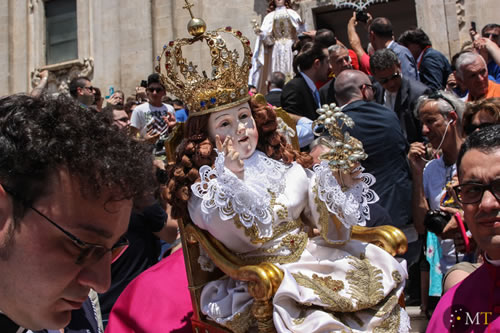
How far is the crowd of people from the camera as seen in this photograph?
57.2 inches

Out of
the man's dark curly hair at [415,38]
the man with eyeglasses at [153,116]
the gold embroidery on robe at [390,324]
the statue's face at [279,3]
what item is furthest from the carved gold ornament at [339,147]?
the statue's face at [279,3]

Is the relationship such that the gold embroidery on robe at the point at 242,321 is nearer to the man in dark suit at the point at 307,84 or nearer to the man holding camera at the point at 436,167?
the man holding camera at the point at 436,167

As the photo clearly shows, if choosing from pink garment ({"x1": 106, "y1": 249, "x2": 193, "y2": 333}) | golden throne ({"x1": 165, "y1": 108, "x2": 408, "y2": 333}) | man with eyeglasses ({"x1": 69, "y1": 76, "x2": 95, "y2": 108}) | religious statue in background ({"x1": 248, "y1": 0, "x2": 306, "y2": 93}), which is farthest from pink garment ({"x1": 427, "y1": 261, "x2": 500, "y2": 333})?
religious statue in background ({"x1": 248, "y1": 0, "x2": 306, "y2": 93})

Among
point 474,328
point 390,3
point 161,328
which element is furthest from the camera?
point 390,3

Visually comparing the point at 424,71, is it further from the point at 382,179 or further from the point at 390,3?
the point at 390,3

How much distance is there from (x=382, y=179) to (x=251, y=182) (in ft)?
4.38

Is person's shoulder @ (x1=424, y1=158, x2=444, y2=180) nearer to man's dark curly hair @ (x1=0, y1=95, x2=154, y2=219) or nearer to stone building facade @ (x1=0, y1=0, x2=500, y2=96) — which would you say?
man's dark curly hair @ (x1=0, y1=95, x2=154, y2=219)

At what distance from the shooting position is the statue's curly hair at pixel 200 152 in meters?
3.49

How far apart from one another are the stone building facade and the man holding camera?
21.6ft

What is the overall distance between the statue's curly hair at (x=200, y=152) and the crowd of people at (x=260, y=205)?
0.4 inches

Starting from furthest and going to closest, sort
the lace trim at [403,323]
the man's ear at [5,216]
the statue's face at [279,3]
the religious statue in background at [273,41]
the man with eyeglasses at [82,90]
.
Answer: the statue's face at [279,3]
the religious statue in background at [273,41]
the man with eyeglasses at [82,90]
the lace trim at [403,323]
the man's ear at [5,216]

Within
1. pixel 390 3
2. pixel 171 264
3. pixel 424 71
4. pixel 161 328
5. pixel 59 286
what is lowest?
pixel 161 328

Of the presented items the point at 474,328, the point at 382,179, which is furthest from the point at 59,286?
the point at 382,179

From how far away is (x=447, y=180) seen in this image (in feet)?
13.4
